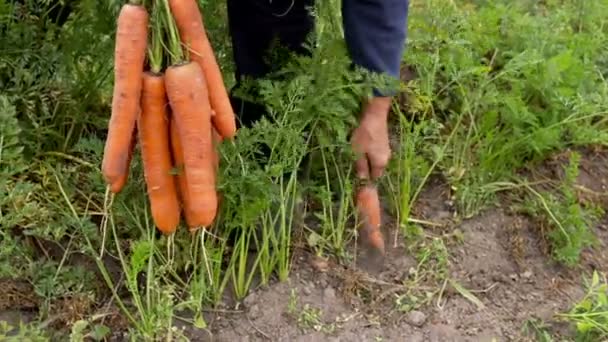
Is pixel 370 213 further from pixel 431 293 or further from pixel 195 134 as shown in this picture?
pixel 195 134

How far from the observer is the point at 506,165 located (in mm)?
2479

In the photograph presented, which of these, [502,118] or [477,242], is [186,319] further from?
[502,118]

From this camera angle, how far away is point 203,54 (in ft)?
5.91

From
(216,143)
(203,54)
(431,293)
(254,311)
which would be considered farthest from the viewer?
(431,293)

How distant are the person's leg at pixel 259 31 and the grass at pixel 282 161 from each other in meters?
0.06

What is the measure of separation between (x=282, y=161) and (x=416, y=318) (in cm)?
48

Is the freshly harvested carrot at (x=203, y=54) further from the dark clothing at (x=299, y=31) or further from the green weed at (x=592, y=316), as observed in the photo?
the green weed at (x=592, y=316)

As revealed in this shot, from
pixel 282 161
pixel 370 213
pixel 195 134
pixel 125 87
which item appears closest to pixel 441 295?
pixel 370 213

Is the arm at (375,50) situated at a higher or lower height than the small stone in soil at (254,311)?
higher

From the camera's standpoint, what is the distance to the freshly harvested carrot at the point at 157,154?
5.88ft

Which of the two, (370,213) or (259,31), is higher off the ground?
(259,31)

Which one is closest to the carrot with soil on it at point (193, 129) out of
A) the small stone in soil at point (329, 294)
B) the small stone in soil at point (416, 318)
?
the small stone in soil at point (329, 294)

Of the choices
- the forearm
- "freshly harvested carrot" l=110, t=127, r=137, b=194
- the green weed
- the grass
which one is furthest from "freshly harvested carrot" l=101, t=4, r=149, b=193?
the green weed

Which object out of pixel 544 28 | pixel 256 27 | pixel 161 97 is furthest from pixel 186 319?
pixel 544 28
